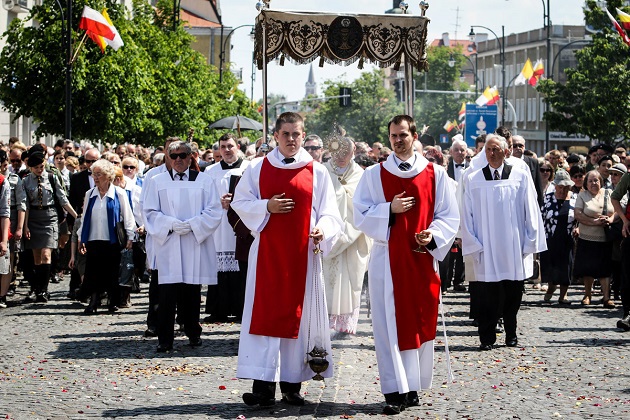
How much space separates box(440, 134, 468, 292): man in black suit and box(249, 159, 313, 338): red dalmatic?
6.39 meters

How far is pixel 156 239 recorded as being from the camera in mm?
11703

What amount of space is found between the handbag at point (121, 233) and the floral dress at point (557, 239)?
5.63 metres

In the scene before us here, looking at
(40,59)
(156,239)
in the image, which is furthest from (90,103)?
(156,239)

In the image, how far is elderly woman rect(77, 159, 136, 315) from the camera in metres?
14.8

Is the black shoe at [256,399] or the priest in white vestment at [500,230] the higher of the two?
the priest in white vestment at [500,230]

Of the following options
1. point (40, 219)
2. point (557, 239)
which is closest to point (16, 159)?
point (40, 219)

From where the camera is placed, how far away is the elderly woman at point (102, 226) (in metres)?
14.8

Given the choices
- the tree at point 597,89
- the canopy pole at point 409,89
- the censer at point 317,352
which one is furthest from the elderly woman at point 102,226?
the tree at point 597,89

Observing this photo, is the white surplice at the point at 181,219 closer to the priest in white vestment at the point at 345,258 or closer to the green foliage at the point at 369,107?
the priest in white vestment at the point at 345,258

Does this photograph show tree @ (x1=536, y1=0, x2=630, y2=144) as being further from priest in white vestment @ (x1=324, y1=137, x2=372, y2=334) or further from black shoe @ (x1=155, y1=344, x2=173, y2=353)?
black shoe @ (x1=155, y1=344, x2=173, y2=353)

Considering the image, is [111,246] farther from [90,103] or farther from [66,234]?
[90,103]

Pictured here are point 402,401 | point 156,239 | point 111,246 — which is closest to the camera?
point 402,401

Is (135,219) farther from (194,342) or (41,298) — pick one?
(194,342)

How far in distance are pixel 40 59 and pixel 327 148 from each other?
1687 centimetres
